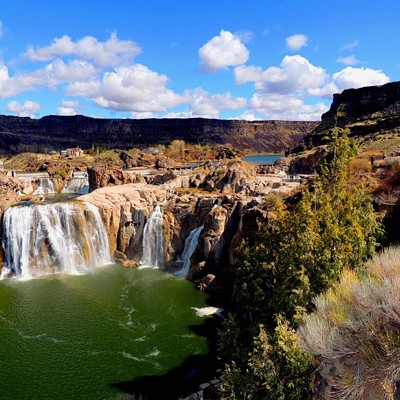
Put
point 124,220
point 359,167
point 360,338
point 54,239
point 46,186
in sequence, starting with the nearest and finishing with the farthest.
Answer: point 360,338 < point 359,167 < point 54,239 < point 124,220 < point 46,186

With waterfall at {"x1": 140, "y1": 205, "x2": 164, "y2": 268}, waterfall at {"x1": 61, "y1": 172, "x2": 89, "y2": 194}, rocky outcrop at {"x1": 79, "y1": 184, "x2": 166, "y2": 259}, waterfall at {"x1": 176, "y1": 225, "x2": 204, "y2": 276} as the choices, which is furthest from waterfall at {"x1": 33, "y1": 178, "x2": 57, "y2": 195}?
waterfall at {"x1": 176, "y1": 225, "x2": 204, "y2": 276}

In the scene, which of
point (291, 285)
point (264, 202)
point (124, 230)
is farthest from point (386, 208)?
point (124, 230)

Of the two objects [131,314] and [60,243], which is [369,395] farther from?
[60,243]

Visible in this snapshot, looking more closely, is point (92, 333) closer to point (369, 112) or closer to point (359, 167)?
point (359, 167)

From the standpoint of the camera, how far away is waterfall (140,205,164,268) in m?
38.4

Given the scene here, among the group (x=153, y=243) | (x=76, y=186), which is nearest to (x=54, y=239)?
(x=153, y=243)

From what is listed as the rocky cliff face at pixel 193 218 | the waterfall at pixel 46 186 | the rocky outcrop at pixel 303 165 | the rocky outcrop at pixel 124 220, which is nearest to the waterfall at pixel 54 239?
the rocky outcrop at pixel 124 220

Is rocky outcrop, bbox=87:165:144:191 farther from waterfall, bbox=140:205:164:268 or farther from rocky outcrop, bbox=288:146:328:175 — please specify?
rocky outcrop, bbox=288:146:328:175

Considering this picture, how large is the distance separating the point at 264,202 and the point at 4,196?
2909cm

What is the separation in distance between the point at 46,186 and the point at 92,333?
5161cm

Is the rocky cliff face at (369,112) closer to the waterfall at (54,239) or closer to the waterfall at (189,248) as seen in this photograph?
the waterfall at (189,248)

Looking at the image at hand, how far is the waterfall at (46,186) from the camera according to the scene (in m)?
68.2

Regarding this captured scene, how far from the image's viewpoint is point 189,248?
36719 mm

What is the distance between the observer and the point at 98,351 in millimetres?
22000
